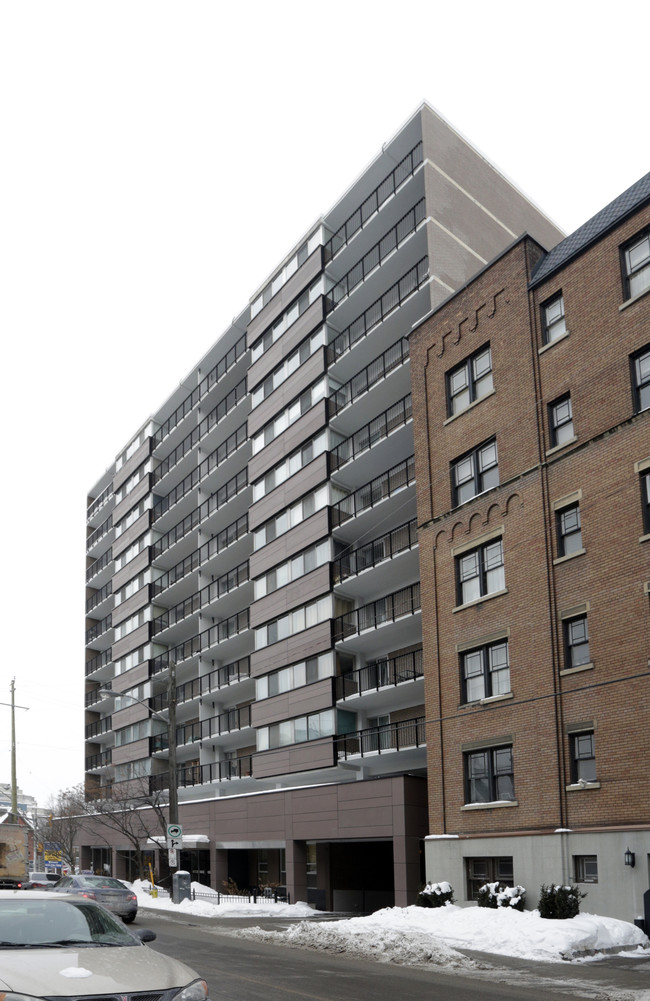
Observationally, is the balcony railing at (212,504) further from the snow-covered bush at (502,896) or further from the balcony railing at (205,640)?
the snow-covered bush at (502,896)

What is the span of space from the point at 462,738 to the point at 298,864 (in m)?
13.3

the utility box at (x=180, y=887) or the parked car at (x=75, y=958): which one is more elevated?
the parked car at (x=75, y=958)

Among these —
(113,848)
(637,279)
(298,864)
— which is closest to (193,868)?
(113,848)

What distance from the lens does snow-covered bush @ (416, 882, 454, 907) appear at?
90.4ft

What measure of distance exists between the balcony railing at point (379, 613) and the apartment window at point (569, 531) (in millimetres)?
9520

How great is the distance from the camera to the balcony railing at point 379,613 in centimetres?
3691

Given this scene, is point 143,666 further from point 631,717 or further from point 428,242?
point 631,717

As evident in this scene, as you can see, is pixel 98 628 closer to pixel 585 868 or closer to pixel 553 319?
pixel 553 319

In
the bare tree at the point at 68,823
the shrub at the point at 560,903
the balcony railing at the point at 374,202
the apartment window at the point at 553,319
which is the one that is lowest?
the bare tree at the point at 68,823

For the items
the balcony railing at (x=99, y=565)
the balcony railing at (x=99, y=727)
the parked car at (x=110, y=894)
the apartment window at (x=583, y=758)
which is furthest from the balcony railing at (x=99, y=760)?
the apartment window at (x=583, y=758)

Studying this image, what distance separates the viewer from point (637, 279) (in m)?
25.9

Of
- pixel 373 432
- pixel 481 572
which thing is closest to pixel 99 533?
pixel 373 432

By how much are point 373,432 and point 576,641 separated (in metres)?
18.3

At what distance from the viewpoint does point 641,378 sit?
83.0ft
